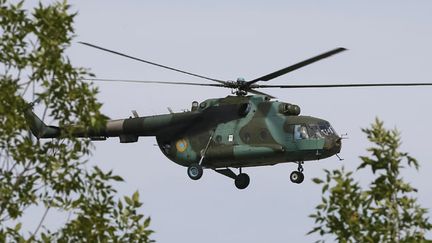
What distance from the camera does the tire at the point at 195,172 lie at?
47.6m

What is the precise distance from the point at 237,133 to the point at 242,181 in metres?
2.99

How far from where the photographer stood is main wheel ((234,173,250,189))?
4844 cm

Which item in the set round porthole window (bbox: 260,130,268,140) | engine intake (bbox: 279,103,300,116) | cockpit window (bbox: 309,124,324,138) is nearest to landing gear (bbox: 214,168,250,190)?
round porthole window (bbox: 260,130,268,140)

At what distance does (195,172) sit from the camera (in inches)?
1877

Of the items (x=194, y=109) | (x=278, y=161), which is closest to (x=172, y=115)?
(x=194, y=109)

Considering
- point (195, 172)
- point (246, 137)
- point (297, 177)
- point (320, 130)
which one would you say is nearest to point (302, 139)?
point (320, 130)

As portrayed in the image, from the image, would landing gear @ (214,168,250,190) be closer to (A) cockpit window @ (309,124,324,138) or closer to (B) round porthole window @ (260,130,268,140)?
(B) round porthole window @ (260,130,268,140)

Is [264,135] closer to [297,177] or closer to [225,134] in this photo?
[225,134]

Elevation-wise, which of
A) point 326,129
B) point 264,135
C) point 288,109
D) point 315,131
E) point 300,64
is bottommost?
point 300,64

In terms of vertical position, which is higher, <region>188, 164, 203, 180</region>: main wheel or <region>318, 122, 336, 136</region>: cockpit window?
<region>318, 122, 336, 136</region>: cockpit window

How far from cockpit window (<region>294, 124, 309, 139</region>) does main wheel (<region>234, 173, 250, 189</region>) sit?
412 cm

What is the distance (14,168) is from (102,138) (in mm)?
27098

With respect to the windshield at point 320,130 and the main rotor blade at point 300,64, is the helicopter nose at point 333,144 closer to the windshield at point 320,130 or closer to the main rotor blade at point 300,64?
the windshield at point 320,130

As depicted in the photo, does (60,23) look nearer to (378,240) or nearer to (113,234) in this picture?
(113,234)
